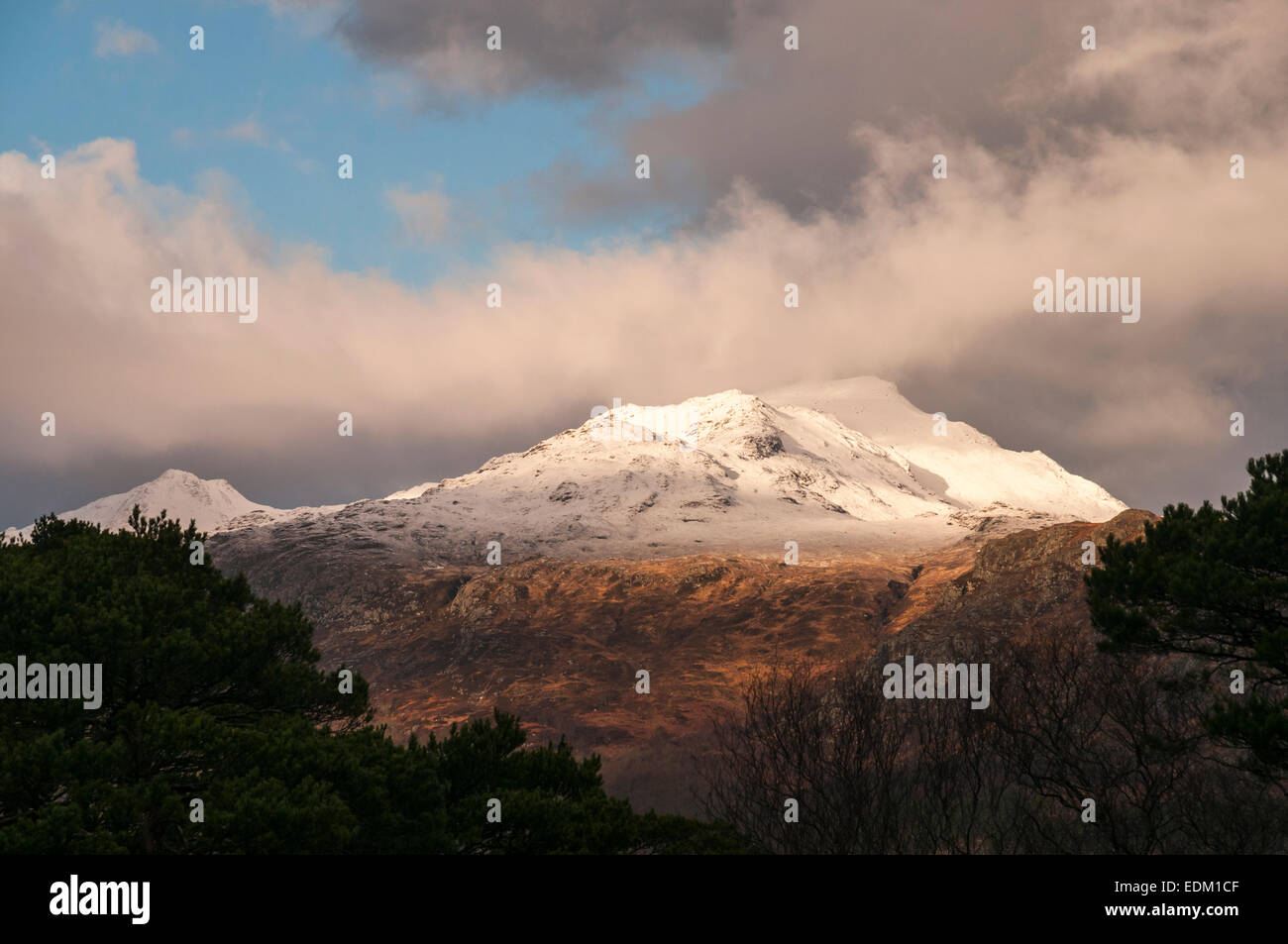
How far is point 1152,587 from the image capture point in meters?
33.3

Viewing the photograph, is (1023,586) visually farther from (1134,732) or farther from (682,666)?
(1134,732)

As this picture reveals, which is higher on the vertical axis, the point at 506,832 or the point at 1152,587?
the point at 1152,587

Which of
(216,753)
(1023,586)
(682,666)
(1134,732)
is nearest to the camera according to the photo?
(216,753)

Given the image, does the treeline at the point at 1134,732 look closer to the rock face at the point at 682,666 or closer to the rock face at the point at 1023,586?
the rock face at the point at 1023,586

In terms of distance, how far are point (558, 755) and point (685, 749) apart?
121242 millimetres

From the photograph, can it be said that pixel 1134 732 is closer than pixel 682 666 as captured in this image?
Yes

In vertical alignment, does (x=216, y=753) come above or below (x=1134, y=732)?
above

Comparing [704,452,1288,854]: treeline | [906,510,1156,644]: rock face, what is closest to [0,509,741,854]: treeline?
[704,452,1288,854]: treeline

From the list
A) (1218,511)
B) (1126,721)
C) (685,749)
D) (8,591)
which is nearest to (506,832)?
(8,591)

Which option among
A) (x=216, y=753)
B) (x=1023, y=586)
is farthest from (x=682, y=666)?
(x=216, y=753)

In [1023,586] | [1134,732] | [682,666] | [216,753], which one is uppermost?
[1023,586]

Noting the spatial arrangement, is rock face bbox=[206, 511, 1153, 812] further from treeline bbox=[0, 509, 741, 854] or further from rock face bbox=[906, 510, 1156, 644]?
treeline bbox=[0, 509, 741, 854]

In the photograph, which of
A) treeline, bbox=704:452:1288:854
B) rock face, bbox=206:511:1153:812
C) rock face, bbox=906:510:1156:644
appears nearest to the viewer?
treeline, bbox=704:452:1288:854
